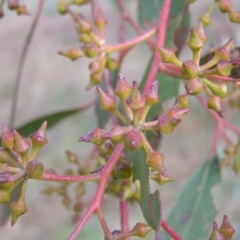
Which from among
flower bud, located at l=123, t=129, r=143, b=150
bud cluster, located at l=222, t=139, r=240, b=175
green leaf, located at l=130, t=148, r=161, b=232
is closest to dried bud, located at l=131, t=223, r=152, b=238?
green leaf, located at l=130, t=148, r=161, b=232

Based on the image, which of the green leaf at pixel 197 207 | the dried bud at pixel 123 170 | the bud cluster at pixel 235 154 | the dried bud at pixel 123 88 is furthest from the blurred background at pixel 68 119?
the dried bud at pixel 123 88

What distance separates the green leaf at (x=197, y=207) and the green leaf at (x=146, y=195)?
0.45 meters

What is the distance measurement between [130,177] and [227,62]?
0.22 metres

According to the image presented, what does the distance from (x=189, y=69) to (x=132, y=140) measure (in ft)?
0.42

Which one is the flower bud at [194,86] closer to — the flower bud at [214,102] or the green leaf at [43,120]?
the flower bud at [214,102]

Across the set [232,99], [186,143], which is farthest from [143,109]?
[186,143]

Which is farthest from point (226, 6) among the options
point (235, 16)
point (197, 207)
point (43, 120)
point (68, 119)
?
point (68, 119)

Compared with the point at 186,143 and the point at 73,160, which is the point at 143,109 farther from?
the point at 186,143

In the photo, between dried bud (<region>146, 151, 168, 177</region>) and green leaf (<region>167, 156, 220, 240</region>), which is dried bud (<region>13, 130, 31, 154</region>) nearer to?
dried bud (<region>146, 151, 168, 177</region>)

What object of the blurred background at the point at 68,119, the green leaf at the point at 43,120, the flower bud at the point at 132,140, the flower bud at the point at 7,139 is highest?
the flower bud at the point at 132,140

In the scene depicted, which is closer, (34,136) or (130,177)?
(34,136)

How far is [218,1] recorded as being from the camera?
0.84m

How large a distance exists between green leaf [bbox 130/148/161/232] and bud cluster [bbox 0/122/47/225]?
133 mm

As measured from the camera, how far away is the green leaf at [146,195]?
64 cm
